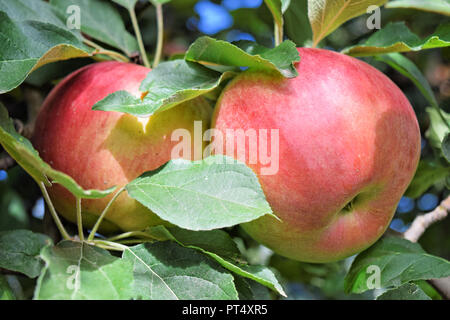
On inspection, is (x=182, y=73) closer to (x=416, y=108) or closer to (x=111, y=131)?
(x=111, y=131)

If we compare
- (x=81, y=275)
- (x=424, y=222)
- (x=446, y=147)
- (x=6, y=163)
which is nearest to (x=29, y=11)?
(x=6, y=163)

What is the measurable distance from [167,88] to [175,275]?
292 millimetres

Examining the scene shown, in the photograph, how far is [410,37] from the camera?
2.93 ft

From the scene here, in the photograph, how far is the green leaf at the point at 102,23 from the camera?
1013mm

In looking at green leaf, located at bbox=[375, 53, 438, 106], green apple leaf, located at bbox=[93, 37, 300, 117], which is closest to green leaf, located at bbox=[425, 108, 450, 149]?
green leaf, located at bbox=[375, 53, 438, 106]

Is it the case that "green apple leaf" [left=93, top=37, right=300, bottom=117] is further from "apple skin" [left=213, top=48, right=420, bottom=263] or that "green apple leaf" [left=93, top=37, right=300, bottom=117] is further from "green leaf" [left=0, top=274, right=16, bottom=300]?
"green leaf" [left=0, top=274, right=16, bottom=300]

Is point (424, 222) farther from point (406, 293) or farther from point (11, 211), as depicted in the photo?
point (11, 211)

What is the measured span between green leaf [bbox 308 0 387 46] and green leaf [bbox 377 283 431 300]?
495 millimetres

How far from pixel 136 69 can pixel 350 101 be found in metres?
0.38

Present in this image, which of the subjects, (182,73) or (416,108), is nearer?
(182,73)

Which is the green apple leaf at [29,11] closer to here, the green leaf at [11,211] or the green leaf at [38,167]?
the green leaf at [38,167]
